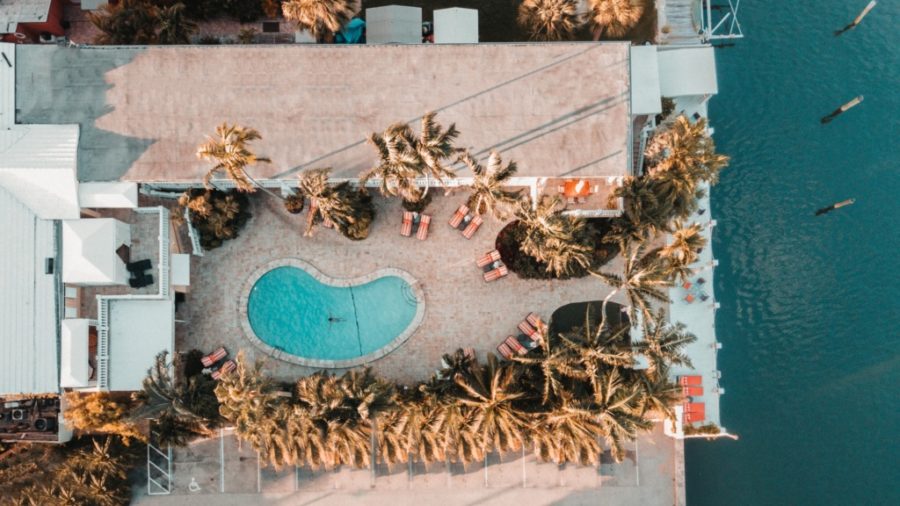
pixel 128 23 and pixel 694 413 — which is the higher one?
pixel 128 23

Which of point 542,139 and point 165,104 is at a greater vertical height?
point 165,104

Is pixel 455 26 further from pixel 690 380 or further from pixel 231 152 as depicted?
pixel 690 380

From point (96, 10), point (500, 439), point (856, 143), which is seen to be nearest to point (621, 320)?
point (500, 439)

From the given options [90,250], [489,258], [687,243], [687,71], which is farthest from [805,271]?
[90,250]

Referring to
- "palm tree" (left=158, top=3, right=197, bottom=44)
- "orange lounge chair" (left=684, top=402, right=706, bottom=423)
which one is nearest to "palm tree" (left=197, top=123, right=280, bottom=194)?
"palm tree" (left=158, top=3, right=197, bottom=44)

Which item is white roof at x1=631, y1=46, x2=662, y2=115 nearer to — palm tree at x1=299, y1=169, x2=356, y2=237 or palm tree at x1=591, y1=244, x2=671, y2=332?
palm tree at x1=591, y1=244, x2=671, y2=332

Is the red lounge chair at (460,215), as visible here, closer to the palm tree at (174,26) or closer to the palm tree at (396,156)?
the palm tree at (396,156)

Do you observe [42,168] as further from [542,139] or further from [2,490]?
[542,139]
